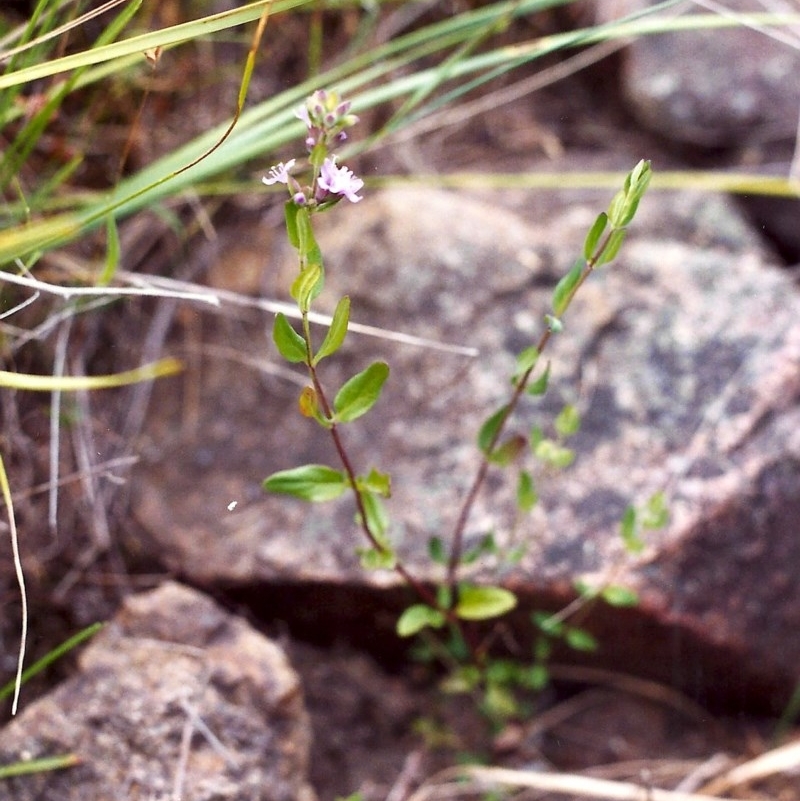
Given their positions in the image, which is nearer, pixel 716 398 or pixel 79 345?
pixel 716 398

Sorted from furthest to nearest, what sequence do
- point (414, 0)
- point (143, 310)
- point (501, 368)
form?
point (414, 0), point (143, 310), point (501, 368)

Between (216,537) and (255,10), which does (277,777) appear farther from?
(255,10)

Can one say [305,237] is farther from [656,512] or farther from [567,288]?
[656,512]

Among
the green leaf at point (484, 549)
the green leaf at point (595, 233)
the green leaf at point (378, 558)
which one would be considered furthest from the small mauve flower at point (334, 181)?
the green leaf at point (484, 549)

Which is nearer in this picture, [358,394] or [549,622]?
[358,394]

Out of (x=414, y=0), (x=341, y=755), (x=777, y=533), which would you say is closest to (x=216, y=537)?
(x=341, y=755)

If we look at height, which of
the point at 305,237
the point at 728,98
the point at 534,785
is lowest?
the point at 534,785

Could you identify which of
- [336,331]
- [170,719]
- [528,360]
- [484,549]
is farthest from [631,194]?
[170,719]

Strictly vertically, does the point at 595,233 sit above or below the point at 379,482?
above
